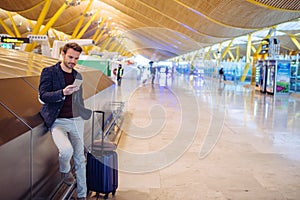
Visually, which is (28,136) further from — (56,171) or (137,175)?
(137,175)

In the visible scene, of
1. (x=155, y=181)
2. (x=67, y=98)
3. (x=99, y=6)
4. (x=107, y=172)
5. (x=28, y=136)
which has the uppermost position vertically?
(x=99, y=6)

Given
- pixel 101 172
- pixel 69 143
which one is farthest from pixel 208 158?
pixel 69 143

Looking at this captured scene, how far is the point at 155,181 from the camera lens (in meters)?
4.98

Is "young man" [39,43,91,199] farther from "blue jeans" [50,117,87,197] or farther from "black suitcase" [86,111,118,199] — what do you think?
"black suitcase" [86,111,118,199]

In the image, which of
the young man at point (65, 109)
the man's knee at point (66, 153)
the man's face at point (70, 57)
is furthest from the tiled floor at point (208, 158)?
the man's face at point (70, 57)

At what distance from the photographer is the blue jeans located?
11.4 feet

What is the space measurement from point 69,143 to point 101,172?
30.9 inches

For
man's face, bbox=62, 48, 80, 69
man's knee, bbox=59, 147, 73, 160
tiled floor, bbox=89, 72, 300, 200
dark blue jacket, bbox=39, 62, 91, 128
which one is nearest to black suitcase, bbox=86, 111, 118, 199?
tiled floor, bbox=89, 72, 300, 200

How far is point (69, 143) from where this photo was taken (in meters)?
3.51

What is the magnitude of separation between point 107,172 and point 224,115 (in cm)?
862

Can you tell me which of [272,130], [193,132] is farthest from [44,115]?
[272,130]

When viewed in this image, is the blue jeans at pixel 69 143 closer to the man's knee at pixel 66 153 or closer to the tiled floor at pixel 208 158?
the man's knee at pixel 66 153

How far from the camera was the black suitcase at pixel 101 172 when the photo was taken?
4105 mm

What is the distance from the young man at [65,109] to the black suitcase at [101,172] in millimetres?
315
